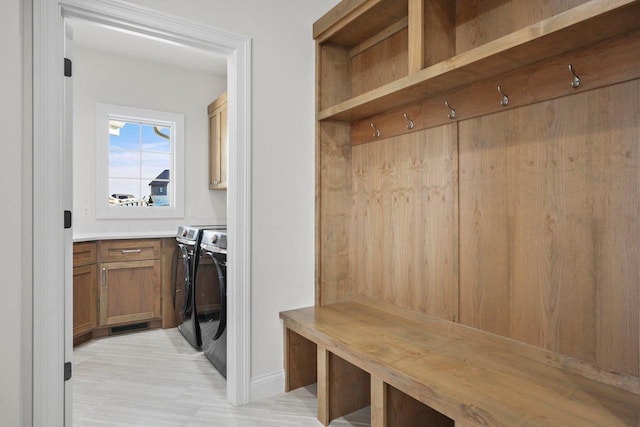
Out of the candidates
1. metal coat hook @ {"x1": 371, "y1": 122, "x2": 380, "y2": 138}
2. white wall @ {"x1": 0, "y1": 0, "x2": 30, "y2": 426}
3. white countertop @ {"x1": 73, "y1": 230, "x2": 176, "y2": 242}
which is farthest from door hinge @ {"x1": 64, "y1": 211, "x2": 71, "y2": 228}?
metal coat hook @ {"x1": 371, "y1": 122, "x2": 380, "y2": 138}

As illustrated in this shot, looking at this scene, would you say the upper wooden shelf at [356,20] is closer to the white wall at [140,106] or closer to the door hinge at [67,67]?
the door hinge at [67,67]

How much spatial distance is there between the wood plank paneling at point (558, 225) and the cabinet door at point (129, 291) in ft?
9.23

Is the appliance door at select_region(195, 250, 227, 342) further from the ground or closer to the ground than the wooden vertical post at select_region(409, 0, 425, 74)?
closer to the ground

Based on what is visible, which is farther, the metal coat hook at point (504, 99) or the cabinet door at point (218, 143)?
the cabinet door at point (218, 143)

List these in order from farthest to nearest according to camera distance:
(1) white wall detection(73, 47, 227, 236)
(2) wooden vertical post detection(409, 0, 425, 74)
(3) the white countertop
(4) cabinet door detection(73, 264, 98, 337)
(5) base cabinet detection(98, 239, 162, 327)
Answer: (1) white wall detection(73, 47, 227, 236)
(5) base cabinet detection(98, 239, 162, 327)
(3) the white countertop
(4) cabinet door detection(73, 264, 98, 337)
(2) wooden vertical post detection(409, 0, 425, 74)

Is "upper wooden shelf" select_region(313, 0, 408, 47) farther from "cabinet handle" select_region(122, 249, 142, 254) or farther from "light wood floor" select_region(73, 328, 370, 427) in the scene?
"cabinet handle" select_region(122, 249, 142, 254)

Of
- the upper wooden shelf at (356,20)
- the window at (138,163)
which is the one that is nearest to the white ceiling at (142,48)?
the window at (138,163)

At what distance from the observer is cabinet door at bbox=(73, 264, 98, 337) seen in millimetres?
2975

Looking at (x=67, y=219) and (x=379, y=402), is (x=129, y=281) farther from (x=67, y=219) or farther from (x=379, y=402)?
(x=379, y=402)

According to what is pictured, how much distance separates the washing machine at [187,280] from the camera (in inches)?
113

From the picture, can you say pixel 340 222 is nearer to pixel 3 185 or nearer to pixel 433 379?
pixel 433 379

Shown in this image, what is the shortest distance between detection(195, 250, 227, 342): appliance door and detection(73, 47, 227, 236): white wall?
4.20 feet

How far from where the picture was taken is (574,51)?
1.30m

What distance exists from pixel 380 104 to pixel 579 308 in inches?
50.7
